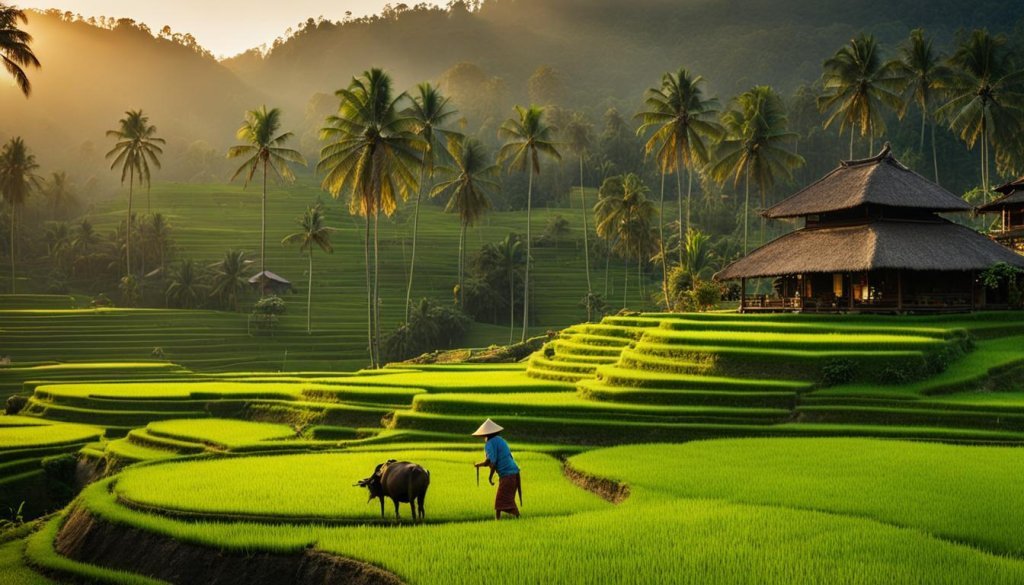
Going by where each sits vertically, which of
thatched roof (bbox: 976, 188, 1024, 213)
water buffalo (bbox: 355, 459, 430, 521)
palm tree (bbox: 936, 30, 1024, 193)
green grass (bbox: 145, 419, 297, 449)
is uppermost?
palm tree (bbox: 936, 30, 1024, 193)

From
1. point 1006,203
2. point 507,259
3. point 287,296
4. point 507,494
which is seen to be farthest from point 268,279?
point 507,494

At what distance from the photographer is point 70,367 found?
142ft

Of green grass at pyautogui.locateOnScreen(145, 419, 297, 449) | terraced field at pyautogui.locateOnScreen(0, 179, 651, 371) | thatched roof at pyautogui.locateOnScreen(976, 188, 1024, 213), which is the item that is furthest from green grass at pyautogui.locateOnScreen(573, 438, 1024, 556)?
terraced field at pyautogui.locateOnScreen(0, 179, 651, 371)

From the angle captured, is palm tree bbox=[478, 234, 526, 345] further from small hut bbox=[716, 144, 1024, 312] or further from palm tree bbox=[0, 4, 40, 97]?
palm tree bbox=[0, 4, 40, 97]

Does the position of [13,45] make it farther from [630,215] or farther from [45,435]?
[630,215]

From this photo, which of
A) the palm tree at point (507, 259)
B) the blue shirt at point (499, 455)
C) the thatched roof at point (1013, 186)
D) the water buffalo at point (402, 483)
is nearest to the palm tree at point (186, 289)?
the palm tree at point (507, 259)

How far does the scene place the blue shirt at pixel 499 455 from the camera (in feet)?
41.8

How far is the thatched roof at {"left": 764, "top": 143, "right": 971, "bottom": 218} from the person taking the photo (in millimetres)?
35250

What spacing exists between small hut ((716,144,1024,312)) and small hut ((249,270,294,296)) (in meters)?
41.4

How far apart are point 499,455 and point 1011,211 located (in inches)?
1716

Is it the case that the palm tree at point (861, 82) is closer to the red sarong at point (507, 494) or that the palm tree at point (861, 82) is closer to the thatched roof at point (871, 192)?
the thatched roof at point (871, 192)

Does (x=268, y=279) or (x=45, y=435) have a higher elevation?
(x=268, y=279)

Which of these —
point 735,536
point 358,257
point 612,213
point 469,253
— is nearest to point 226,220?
point 358,257

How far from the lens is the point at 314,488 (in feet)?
52.3
